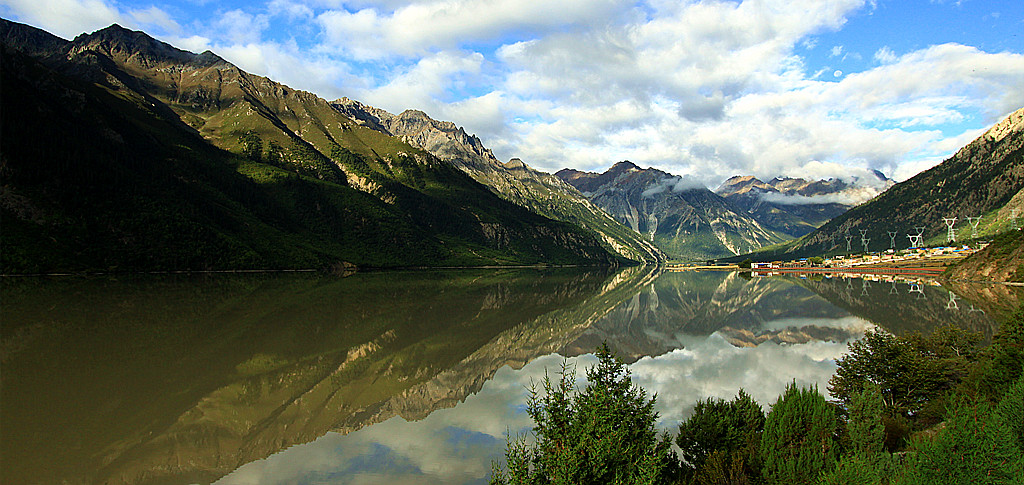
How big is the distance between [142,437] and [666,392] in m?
27.0

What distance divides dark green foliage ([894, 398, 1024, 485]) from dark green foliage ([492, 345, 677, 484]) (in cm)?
547

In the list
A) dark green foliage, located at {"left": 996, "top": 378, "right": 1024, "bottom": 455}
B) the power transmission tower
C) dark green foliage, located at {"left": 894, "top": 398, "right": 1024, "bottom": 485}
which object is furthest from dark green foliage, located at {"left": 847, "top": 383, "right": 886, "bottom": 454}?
the power transmission tower

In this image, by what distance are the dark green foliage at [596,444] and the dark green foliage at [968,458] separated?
215 inches

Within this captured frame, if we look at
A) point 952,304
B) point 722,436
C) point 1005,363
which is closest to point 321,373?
point 722,436

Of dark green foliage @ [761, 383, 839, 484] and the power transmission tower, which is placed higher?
the power transmission tower

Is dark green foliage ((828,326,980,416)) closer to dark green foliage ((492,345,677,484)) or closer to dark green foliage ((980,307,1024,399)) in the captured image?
dark green foliage ((980,307,1024,399))

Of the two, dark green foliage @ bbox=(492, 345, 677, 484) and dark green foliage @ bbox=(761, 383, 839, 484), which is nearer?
dark green foliage @ bbox=(492, 345, 677, 484)

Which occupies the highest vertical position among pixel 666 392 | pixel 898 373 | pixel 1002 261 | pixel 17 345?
pixel 1002 261

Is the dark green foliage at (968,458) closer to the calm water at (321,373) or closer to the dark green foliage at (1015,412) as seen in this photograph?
the dark green foliage at (1015,412)

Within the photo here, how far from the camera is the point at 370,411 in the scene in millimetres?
28109

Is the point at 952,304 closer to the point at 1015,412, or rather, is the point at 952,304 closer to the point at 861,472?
the point at 1015,412

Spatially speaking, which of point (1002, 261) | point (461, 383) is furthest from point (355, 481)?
point (1002, 261)

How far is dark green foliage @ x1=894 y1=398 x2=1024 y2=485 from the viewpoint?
9.12 m

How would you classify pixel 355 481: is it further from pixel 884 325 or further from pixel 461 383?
pixel 884 325
